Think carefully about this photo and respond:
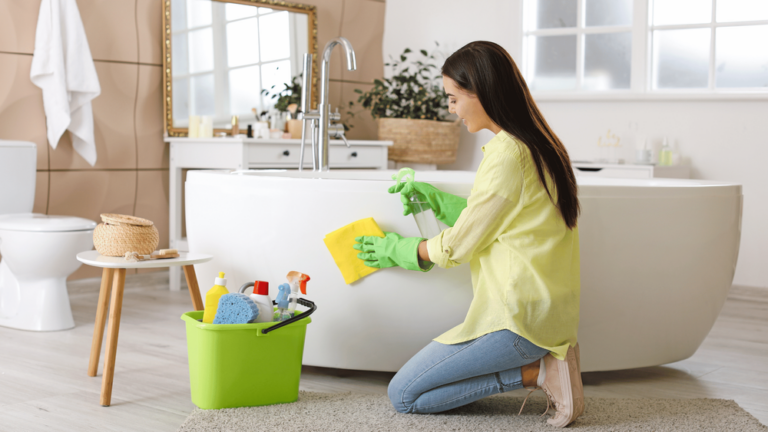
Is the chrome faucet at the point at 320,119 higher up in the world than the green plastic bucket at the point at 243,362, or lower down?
higher up

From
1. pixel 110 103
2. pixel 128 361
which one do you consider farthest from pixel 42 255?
pixel 110 103

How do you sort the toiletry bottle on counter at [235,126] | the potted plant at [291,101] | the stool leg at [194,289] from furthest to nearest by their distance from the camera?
the potted plant at [291,101] < the toiletry bottle on counter at [235,126] < the stool leg at [194,289]

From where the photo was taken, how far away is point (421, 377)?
73.7 inches

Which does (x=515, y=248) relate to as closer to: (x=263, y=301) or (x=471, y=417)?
(x=471, y=417)

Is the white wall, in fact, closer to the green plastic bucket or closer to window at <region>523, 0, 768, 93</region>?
window at <region>523, 0, 768, 93</region>

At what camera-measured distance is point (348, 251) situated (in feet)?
6.80

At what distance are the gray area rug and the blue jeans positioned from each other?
0.16 ft

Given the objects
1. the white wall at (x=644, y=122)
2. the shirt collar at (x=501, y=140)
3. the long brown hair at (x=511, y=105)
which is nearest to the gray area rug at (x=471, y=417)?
the long brown hair at (x=511, y=105)

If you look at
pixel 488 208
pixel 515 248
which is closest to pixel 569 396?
pixel 515 248

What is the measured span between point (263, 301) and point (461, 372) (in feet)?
1.67

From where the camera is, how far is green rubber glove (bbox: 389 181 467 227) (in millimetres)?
1979

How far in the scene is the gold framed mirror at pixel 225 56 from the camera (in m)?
3.79

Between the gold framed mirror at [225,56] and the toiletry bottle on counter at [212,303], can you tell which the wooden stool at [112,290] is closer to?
the toiletry bottle on counter at [212,303]

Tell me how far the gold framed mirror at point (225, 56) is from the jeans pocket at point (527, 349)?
8.17ft
